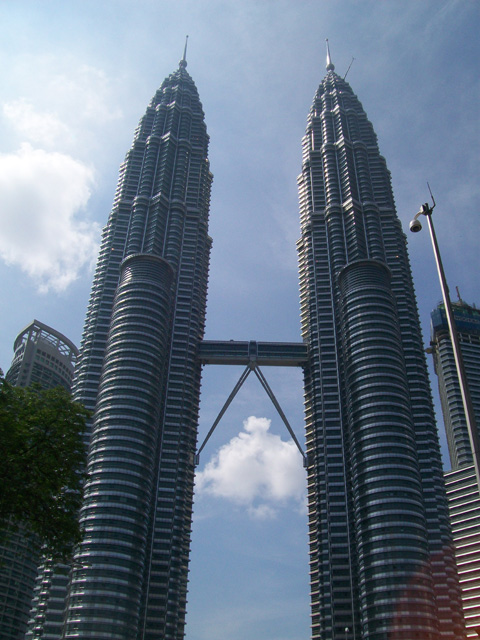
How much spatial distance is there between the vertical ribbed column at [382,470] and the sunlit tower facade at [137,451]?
46.3 metres

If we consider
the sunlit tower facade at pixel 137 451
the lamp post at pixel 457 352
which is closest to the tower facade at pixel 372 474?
the sunlit tower facade at pixel 137 451

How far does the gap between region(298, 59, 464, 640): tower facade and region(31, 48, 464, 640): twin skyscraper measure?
1.12ft

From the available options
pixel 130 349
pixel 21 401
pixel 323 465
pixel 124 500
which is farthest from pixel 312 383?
pixel 21 401

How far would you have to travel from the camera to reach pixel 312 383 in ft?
593

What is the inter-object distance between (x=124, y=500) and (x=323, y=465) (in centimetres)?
5624

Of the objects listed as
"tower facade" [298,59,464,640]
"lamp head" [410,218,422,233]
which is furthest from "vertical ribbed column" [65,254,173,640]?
"lamp head" [410,218,422,233]

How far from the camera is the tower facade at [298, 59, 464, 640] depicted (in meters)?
132

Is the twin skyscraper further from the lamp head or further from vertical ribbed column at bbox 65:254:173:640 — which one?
the lamp head

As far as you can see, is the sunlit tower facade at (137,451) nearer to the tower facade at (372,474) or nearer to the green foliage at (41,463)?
the tower facade at (372,474)

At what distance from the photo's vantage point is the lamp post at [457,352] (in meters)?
29.6

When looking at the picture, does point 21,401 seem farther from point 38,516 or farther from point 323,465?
point 323,465

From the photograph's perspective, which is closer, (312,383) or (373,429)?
(373,429)

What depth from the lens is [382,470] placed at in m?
146

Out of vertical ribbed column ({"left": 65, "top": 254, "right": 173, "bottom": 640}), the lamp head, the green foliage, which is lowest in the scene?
the green foliage
